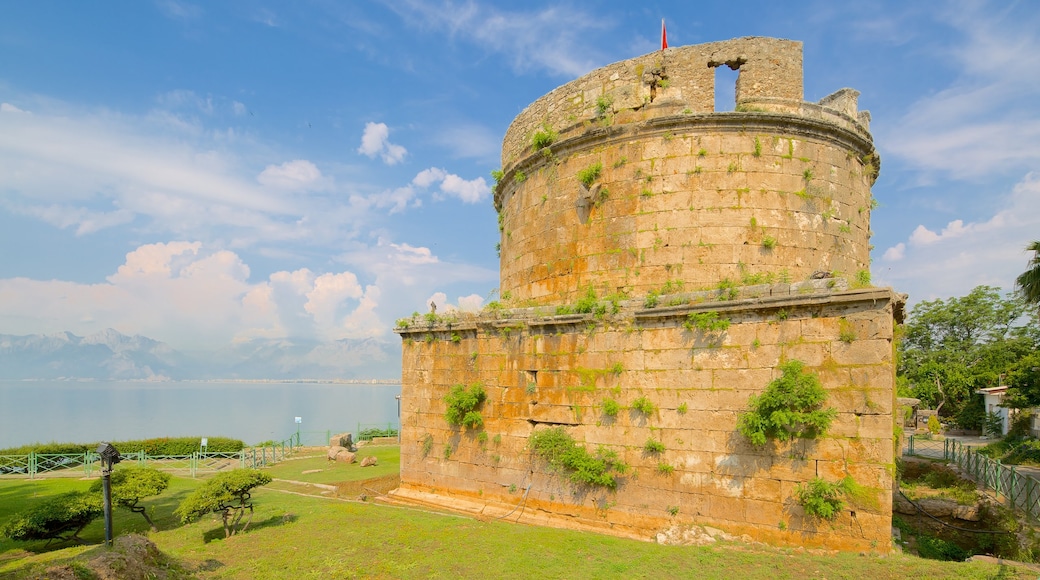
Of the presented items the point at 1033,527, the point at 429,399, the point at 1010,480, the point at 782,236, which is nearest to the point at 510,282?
the point at 429,399

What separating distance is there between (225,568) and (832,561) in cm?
908

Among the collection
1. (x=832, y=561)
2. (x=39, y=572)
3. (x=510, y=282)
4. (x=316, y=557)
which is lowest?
(x=316, y=557)

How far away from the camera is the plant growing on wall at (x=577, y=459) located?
382 inches

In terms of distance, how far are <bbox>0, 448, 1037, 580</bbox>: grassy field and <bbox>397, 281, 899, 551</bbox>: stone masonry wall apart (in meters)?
0.60

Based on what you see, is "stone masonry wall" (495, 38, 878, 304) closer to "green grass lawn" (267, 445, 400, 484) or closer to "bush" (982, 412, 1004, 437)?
"green grass lawn" (267, 445, 400, 484)

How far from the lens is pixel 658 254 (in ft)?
34.4

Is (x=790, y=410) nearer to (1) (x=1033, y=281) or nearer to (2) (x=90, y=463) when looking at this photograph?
(1) (x=1033, y=281)

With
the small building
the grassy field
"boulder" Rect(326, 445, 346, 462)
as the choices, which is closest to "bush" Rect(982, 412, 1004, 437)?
the small building

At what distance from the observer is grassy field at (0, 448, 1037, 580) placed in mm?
6996

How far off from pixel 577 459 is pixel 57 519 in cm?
991

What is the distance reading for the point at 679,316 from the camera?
9227 millimetres

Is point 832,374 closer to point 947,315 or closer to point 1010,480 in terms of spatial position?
point 1010,480

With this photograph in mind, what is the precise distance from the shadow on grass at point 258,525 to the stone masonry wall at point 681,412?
3.41 metres

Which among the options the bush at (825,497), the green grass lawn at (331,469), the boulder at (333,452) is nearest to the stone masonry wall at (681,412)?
the bush at (825,497)
